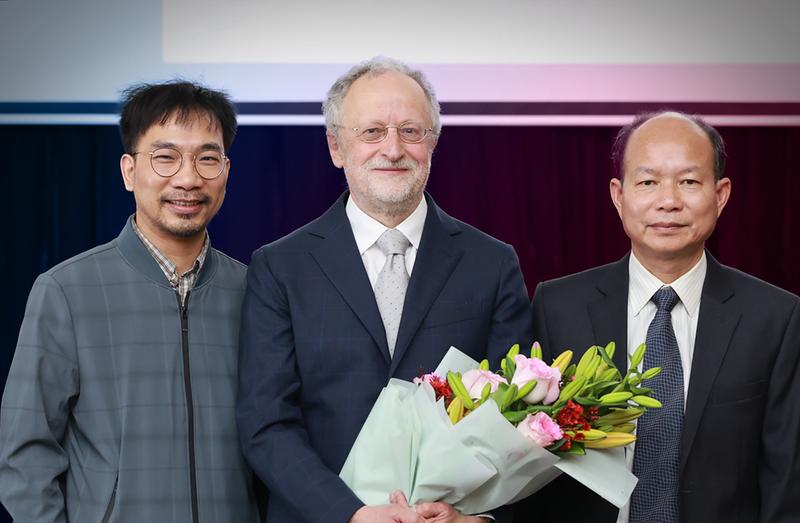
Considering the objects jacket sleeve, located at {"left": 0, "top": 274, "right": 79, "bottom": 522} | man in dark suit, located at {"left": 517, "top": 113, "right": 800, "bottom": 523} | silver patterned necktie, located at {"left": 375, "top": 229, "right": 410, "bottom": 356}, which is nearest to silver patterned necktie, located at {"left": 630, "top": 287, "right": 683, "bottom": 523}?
man in dark suit, located at {"left": 517, "top": 113, "right": 800, "bottom": 523}

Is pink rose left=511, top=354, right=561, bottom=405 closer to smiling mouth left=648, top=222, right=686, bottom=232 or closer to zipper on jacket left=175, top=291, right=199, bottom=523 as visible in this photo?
smiling mouth left=648, top=222, right=686, bottom=232

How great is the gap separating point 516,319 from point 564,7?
2140 millimetres

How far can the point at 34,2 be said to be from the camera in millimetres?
4316

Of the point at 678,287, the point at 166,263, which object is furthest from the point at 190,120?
the point at 678,287

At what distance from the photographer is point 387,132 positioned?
246 centimetres

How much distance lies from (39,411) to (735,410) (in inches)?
61.9

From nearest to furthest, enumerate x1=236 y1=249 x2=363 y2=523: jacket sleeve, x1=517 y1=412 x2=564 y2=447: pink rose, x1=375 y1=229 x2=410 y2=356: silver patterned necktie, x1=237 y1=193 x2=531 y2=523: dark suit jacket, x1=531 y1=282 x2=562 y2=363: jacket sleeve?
x1=517 y1=412 x2=564 y2=447: pink rose
x1=236 y1=249 x2=363 y2=523: jacket sleeve
x1=237 y1=193 x2=531 y2=523: dark suit jacket
x1=375 y1=229 x2=410 y2=356: silver patterned necktie
x1=531 y1=282 x2=562 y2=363: jacket sleeve

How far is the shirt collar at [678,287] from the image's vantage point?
2.57 metres

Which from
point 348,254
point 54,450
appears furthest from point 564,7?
point 54,450

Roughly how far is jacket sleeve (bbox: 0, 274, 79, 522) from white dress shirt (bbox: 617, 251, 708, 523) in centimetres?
133

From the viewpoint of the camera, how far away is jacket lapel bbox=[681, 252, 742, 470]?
7.99ft

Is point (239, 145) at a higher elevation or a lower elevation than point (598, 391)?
higher

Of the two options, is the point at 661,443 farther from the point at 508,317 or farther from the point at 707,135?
the point at 707,135

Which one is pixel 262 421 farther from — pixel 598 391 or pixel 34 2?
pixel 34 2
